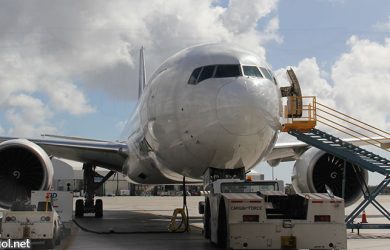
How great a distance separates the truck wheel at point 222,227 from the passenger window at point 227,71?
2293 mm

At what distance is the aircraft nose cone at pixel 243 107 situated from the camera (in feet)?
29.9

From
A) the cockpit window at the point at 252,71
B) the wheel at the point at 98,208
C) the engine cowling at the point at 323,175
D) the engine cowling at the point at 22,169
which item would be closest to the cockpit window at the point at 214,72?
the cockpit window at the point at 252,71

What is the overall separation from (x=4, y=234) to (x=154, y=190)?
5960 centimetres

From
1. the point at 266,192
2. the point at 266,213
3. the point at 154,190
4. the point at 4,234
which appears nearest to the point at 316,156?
the point at 266,192

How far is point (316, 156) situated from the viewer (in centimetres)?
1455

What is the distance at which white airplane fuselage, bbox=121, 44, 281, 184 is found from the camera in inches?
364

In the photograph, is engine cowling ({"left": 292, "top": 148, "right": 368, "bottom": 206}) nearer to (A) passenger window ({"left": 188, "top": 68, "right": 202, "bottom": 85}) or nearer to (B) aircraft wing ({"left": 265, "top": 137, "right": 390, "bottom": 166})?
(B) aircraft wing ({"left": 265, "top": 137, "right": 390, "bottom": 166})

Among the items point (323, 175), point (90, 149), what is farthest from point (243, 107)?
point (90, 149)

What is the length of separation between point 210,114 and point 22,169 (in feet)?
22.9

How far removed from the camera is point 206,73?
9.99 m

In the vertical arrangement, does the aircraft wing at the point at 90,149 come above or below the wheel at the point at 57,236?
above

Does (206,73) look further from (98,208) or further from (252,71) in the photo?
(98,208)

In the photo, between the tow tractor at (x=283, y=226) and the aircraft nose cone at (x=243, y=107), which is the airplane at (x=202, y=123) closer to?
the aircraft nose cone at (x=243, y=107)

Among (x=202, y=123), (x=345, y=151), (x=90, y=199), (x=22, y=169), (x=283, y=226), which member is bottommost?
(x=283, y=226)
